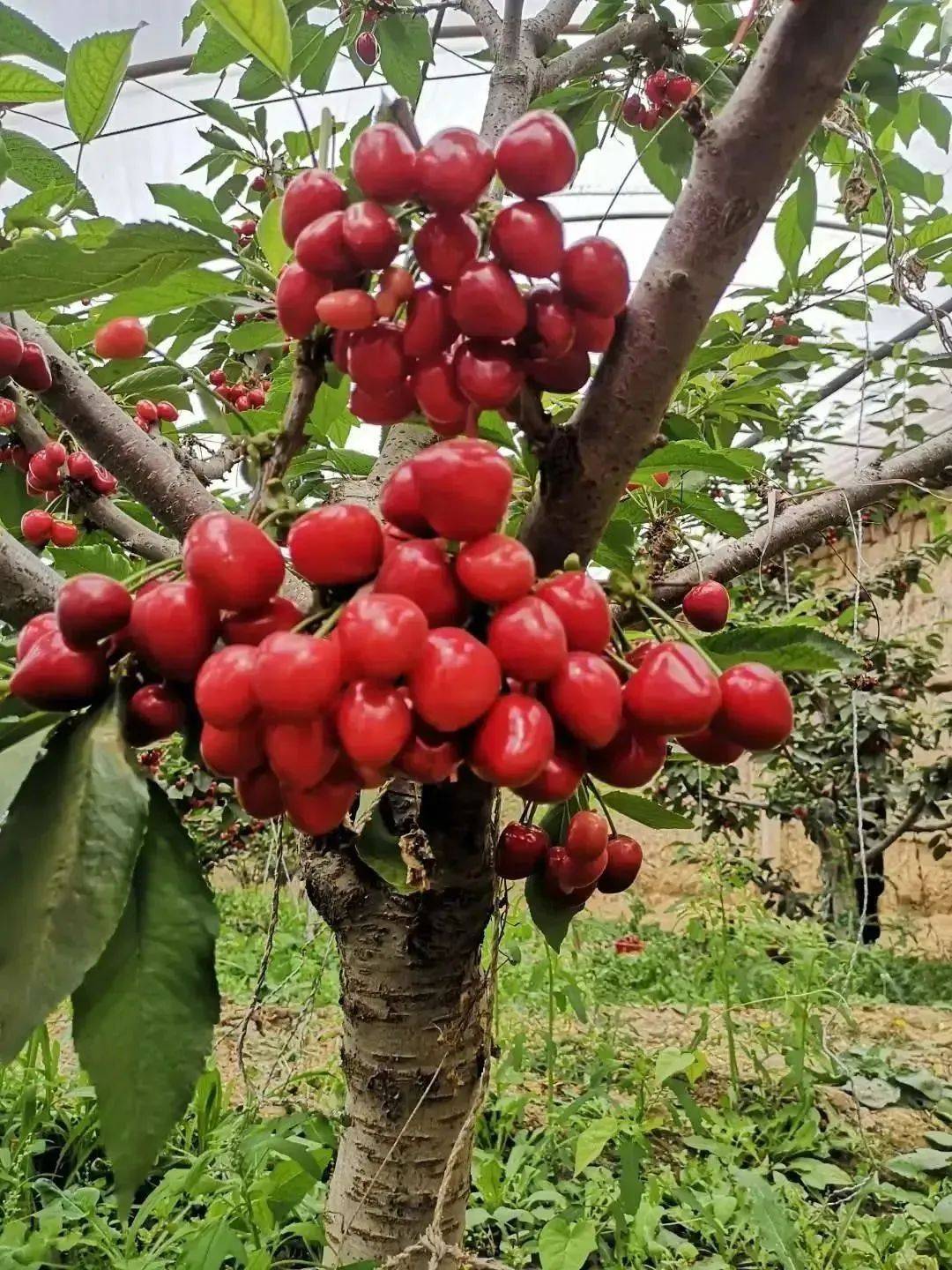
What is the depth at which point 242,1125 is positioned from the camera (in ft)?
4.53

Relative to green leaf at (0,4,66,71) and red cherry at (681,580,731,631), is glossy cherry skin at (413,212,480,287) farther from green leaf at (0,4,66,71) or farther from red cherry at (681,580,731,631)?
green leaf at (0,4,66,71)

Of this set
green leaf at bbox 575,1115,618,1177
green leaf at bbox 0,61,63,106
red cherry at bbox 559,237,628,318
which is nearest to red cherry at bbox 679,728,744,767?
red cherry at bbox 559,237,628,318

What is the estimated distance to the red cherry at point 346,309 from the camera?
42cm

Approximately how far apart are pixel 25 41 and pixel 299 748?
3.18 ft

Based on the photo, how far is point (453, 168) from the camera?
1.35 ft

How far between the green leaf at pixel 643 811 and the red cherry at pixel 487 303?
0.40 m

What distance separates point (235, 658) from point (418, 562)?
0.09m

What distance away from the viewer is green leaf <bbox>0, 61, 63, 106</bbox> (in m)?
0.87

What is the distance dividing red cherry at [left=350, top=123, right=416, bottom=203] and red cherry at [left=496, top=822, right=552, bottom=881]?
0.42 meters

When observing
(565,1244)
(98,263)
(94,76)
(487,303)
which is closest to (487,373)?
(487,303)

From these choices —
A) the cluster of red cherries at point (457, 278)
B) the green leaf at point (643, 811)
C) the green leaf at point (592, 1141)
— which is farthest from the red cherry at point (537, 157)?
the green leaf at point (592, 1141)

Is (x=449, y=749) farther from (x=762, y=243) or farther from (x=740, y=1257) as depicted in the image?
(x=762, y=243)

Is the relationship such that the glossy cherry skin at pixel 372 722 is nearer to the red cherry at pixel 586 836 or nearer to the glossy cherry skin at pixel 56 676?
the glossy cherry skin at pixel 56 676

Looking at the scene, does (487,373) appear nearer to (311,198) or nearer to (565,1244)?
(311,198)
